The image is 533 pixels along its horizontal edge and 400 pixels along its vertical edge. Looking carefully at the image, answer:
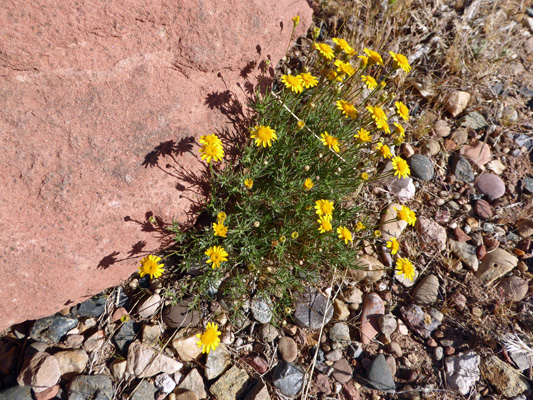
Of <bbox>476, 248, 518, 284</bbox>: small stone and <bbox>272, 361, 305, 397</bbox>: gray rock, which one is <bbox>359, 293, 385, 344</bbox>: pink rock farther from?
<bbox>476, 248, 518, 284</bbox>: small stone

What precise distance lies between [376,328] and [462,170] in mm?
2200

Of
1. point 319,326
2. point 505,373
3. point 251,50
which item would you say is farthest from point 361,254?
point 251,50

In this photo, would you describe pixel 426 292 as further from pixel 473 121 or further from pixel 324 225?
pixel 473 121

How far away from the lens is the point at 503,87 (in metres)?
5.14

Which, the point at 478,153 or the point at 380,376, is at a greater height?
the point at 478,153

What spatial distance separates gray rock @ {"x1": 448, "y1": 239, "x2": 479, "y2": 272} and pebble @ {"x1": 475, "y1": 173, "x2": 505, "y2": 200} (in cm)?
74

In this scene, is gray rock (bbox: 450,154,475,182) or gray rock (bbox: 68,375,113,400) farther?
gray rock (bbox: 450,154,475,182)

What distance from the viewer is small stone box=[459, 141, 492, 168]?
462 cm

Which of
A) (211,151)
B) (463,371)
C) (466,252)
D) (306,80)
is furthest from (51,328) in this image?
(466,252)

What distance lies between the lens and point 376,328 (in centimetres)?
355

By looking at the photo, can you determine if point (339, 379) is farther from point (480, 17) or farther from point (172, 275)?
point (480, 17)

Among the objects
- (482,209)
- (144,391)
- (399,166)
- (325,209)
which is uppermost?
(399,166)

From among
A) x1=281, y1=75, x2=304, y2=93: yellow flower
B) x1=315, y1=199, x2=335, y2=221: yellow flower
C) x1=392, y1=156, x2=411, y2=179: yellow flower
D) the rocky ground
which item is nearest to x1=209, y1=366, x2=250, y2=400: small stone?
the rocky ground

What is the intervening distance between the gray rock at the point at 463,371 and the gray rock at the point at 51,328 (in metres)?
3.18
